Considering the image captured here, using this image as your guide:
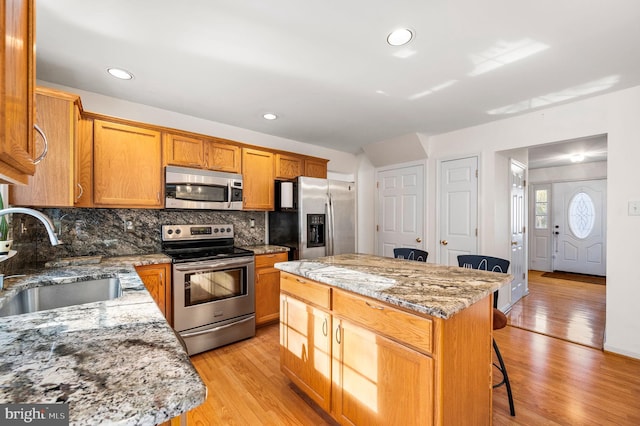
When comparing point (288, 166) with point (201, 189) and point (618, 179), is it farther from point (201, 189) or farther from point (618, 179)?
point (618, 179)

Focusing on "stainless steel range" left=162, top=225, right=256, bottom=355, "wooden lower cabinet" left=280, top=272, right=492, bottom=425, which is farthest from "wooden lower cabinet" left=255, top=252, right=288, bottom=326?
"wooden lower cabinet" left=280, top=272, right=492, bottom=425

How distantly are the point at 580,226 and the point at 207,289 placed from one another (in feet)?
23.8

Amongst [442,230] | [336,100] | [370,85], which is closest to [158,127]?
[336,100]

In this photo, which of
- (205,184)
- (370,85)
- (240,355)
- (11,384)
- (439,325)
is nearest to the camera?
(11,384)

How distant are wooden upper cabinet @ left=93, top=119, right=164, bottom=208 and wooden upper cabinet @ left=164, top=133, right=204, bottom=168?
0.26 feet

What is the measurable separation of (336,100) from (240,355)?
2600mm

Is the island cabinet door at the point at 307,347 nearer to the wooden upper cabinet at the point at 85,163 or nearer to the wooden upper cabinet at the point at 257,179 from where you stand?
the wooden upper cabinet at the point at 257,179

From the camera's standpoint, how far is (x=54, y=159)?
1942mm

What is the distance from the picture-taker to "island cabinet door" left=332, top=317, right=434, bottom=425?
48.2 inches

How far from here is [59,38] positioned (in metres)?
1.79

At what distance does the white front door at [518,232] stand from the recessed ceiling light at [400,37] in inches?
112

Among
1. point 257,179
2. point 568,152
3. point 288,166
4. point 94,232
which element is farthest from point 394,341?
point 568,152

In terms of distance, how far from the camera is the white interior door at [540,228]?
6.16 metres

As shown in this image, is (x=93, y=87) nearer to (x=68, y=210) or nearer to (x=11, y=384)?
(x=68, y=210)
